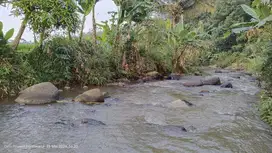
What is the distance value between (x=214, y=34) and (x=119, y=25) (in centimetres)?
1368

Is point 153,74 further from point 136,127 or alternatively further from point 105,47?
point 136,127

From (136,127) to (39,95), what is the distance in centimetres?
328

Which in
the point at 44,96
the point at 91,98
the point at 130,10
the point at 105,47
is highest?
the point at 130,10

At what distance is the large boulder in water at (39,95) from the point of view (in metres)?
6.92

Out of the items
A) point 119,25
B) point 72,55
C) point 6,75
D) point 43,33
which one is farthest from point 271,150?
point 119,25

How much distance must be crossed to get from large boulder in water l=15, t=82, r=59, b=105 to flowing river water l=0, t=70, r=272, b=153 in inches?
11.2

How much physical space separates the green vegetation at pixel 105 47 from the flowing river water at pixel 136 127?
89 centimetres

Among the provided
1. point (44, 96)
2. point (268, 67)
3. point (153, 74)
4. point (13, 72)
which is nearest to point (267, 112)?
point (268, 67)

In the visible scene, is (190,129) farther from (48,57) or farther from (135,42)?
(135,42)

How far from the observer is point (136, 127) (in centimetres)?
500

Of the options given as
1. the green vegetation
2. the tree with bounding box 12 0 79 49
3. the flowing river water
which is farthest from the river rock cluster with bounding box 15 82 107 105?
the tree with bounding box 12 0 79 49

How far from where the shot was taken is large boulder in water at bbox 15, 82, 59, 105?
6.92 m

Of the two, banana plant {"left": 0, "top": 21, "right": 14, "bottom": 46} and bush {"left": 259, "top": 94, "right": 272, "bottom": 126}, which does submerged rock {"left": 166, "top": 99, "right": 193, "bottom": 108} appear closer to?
bush {"left": 259, "top": 94, "right": 272, "bottom": 126}

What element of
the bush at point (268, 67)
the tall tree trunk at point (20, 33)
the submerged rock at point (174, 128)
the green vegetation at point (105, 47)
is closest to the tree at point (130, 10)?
the green vegetation at point (105, 47)
